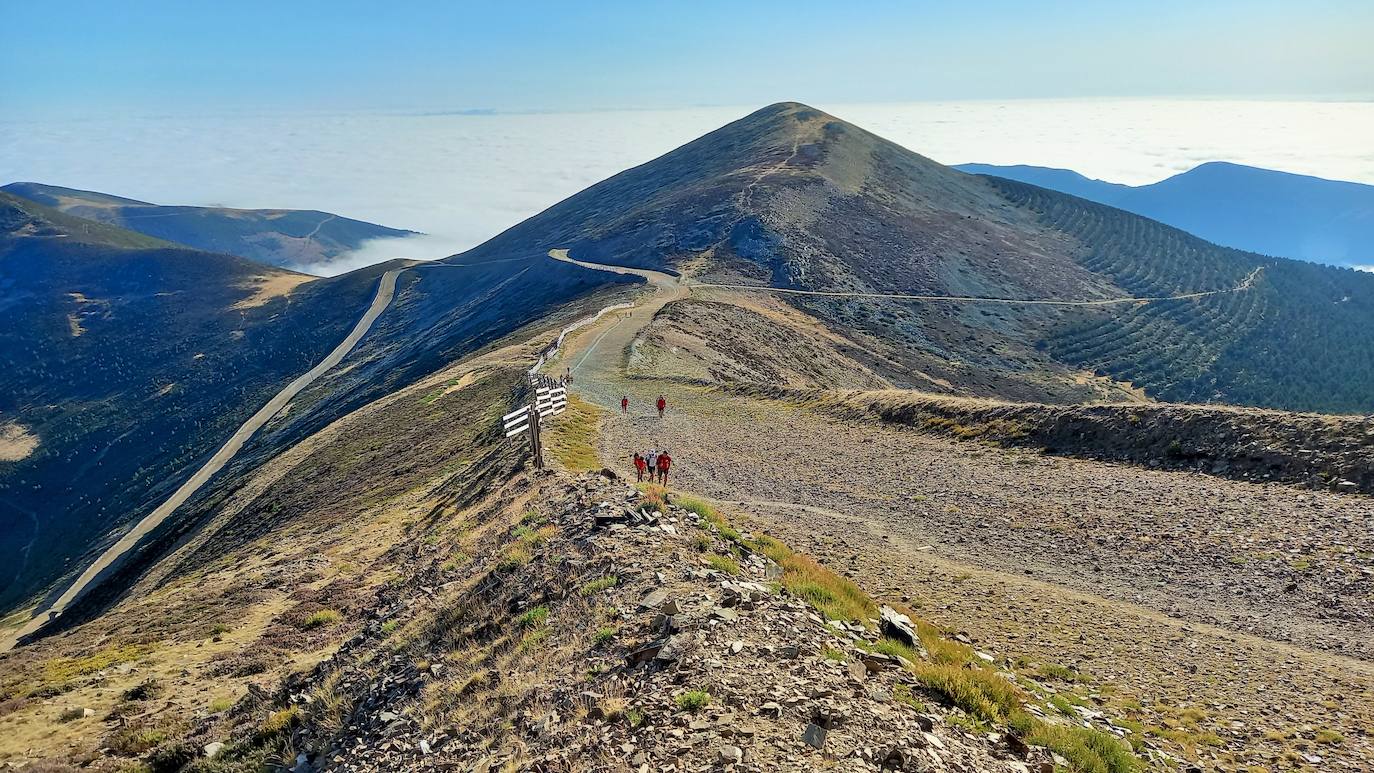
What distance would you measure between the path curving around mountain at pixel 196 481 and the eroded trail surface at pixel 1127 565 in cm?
4304

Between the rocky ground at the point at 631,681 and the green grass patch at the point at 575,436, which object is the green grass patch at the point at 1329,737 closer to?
the rocky ground at the point at 631,681

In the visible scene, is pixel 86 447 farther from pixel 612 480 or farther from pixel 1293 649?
pixel 1293 649

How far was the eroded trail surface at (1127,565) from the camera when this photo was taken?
1020 cm

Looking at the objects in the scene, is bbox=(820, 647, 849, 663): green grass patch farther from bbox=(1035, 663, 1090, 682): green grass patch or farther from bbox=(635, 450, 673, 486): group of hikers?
bbox=(635, 450, 673, 486): group of hikers

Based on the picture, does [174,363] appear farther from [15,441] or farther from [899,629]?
[899,629]

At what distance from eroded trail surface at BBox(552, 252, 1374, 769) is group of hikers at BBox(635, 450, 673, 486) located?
0.99 meters

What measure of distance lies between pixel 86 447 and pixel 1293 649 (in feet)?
461

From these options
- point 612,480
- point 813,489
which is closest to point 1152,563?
point 813,489

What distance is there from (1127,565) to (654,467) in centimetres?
1365

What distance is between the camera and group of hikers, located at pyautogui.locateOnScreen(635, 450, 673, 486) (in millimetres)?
22333

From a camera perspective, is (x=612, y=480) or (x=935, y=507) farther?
(x=935, y=507)

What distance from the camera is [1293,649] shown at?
11344mm

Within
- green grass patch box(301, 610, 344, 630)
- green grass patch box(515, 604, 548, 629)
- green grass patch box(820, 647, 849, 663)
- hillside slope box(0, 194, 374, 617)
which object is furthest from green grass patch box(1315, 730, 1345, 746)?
hillside slope box(0, 194, 374, 617)

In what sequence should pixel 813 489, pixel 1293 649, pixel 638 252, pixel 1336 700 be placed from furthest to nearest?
pixel 638 252 → pixel 813 489 → pixel 1293 649 → pixel 1336 700
